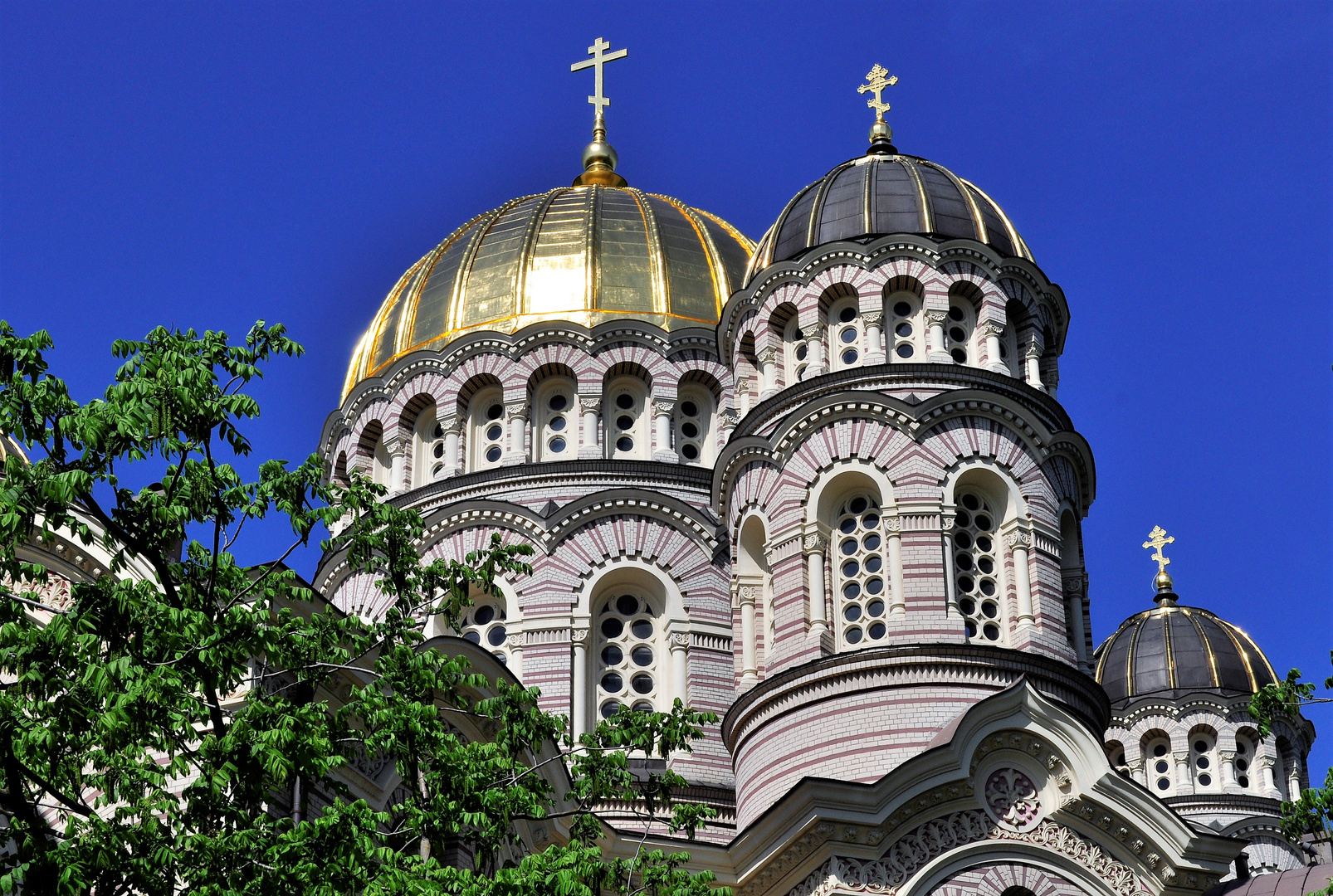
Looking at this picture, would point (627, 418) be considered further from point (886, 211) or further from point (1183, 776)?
point (1183, 776)

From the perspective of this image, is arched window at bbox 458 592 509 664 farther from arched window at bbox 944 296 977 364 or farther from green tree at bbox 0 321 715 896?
green tree at bbox 0 321 715 896

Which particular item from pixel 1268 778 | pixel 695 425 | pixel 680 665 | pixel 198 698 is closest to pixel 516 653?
pixel 680 665

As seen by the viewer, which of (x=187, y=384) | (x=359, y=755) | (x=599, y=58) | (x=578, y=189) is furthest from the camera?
(x=599, y=58)

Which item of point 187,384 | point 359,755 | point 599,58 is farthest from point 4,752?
point 599,58

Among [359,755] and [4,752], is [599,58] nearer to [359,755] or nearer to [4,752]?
[359,755]

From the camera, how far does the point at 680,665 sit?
28641 millimetres

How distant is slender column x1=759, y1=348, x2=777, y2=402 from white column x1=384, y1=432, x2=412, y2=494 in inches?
273

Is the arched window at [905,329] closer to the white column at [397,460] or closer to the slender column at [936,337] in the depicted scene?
the slender column at [936,337]

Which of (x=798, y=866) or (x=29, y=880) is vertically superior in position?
(x=798, y=866)

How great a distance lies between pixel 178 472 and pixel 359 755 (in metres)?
7.51

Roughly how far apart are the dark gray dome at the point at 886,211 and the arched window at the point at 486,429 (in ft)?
17.4

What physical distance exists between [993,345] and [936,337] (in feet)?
2.57

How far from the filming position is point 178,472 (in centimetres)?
1295

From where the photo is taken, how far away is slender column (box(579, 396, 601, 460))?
30609 millimetres
